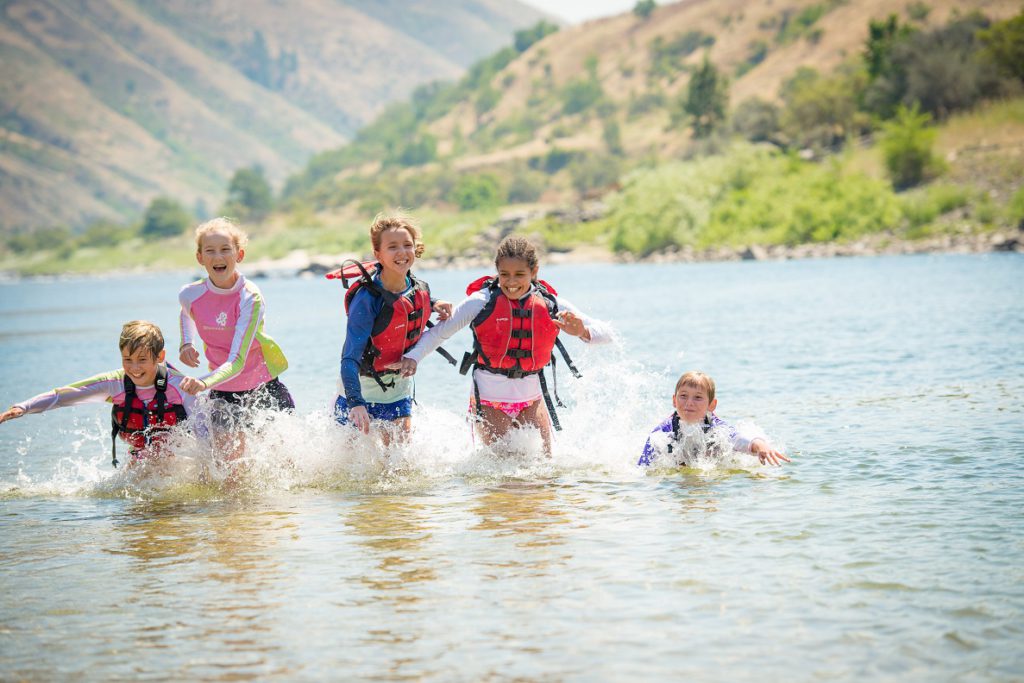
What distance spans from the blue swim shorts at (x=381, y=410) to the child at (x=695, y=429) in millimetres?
1957

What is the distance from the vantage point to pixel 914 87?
64.2 m

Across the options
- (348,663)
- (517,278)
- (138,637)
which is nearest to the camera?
(348,663)

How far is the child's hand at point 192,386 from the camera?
25.0 feet

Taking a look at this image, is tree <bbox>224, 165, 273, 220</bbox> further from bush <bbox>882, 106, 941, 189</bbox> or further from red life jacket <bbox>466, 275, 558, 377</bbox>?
red life jacket <bbox>466, 275, 558, 377</bbox>

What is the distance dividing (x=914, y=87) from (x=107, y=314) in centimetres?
4565

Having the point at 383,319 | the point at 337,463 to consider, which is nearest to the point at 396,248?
the point at 383,319

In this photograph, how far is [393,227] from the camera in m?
8.12

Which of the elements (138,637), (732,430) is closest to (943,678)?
(138,637)

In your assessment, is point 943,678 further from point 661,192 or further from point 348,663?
point 661,192

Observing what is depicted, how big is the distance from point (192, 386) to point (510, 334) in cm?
226

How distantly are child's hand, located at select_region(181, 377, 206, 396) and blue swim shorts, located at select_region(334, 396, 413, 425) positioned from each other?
112 centimetres

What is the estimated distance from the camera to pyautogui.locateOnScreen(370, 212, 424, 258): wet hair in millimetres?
8117

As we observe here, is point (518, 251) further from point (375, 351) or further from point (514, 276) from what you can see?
point (375, 351)

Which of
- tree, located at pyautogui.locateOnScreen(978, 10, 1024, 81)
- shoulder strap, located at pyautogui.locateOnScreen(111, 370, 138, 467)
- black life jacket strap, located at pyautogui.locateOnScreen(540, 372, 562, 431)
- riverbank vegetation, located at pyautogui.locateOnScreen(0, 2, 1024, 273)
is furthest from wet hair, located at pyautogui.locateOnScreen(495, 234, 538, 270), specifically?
tree, located at pyautogui.locateOnScreen(978, 10, 1024, 81)
